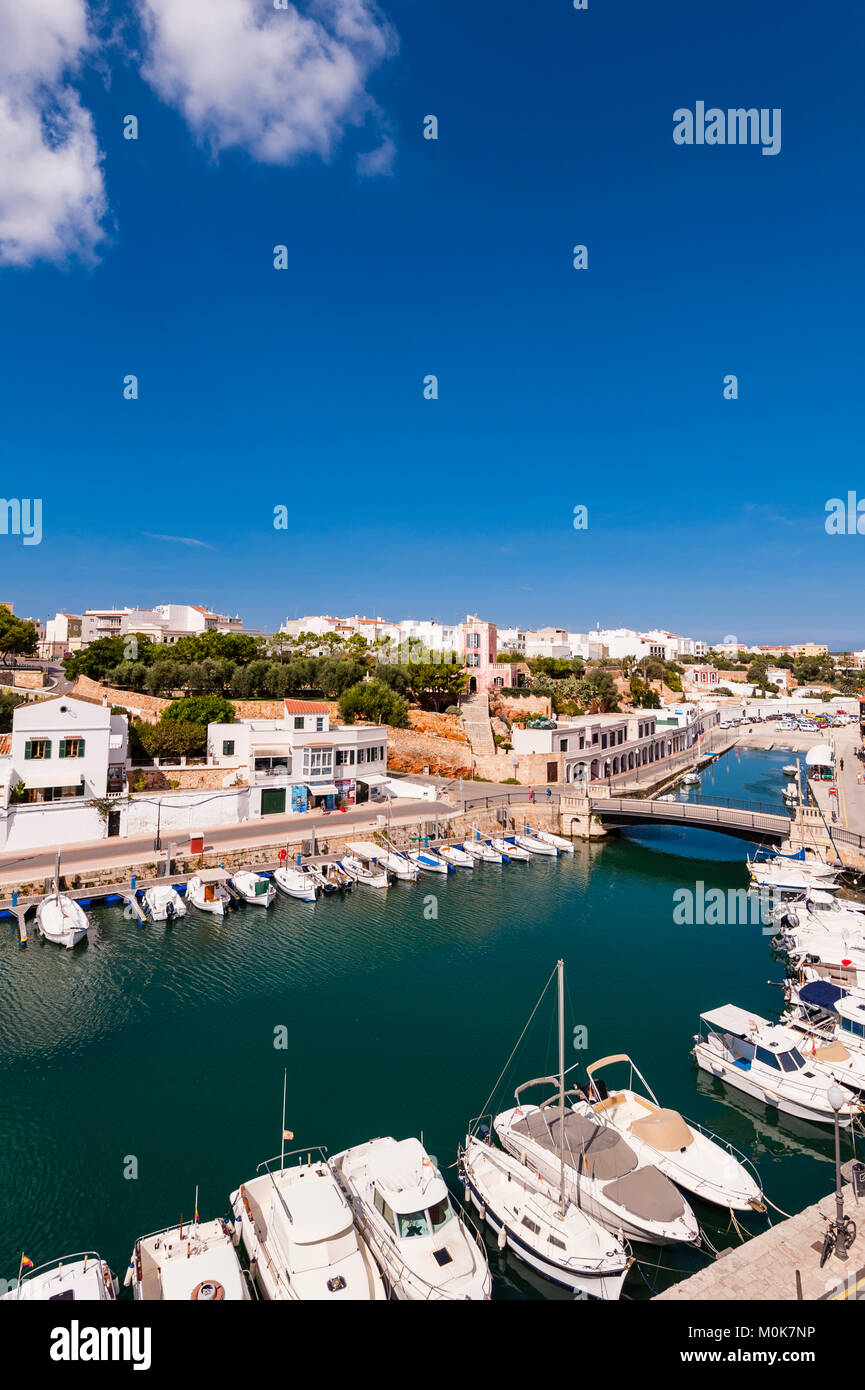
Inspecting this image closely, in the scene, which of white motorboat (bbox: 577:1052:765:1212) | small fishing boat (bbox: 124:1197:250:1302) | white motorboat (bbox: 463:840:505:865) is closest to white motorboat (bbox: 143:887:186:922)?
white motorboat (bbox: 463:840:505:865)

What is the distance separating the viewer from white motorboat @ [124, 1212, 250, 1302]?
9359 mm

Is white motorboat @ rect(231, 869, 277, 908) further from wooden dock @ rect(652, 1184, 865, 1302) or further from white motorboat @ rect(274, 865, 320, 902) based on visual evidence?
wooden dock @ rect(652, 1184, 865, 1302)

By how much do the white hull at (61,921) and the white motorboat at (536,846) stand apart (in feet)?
63.0

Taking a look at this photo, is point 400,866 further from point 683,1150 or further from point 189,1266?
point 189,1266

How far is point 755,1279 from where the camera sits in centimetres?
895

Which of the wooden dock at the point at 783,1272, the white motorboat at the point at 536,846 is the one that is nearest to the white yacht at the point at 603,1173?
the wooden dock at the point at 783,1272

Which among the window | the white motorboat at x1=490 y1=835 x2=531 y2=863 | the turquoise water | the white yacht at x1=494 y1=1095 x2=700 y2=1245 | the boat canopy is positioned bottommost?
the turquoise water

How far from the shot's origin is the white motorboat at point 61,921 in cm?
2211

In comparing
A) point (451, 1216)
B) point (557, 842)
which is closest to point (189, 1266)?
point (451, 1216)

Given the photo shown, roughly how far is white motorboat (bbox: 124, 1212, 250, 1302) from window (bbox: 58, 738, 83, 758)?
22656 mm

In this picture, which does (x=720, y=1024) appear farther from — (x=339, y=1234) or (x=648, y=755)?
(x=648, y=755)

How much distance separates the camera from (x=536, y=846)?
1340 inches
